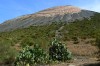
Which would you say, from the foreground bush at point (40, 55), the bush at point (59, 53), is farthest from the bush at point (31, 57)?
the bush at point (59, 53)

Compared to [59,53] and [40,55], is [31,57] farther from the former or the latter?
[59,53]

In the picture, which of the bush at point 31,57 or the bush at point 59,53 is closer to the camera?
the bush at point 31,57

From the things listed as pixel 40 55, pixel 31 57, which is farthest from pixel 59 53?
pixel 31 57

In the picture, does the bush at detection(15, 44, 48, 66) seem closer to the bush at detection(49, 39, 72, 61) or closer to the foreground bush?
the foreground bush

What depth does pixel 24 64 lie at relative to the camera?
21.9m

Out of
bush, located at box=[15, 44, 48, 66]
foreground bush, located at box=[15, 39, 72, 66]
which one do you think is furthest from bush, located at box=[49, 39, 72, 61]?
bush, located at box=[15, 44, 48, 66]

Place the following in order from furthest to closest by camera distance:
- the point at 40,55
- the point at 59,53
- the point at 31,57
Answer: the point at 59,53
the point at 40,55
the point at 31,57

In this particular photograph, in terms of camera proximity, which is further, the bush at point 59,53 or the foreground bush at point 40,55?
the bush at point 59,53

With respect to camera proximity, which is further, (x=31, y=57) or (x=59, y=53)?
(x=59, y=53)

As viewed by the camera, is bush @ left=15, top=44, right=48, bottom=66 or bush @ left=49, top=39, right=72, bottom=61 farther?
bush @ left=49, top=39, right=72, bottom=61

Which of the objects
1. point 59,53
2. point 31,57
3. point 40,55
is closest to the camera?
point 31,57

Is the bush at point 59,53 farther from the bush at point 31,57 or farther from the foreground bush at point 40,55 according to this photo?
the bush at point 31,57

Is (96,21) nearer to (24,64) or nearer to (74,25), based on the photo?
(74,25)

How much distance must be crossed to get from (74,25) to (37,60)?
5286cm
